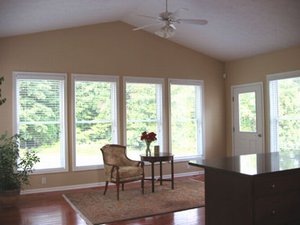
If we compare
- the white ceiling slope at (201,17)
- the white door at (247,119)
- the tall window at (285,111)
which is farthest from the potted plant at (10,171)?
the tall window at (285,111)

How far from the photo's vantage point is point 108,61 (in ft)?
A: 20.9

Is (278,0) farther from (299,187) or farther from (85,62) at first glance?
(85,62)

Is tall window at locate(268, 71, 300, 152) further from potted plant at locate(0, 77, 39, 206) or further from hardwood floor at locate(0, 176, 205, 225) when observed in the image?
potted plant at locate(0, 77, 39, 206)

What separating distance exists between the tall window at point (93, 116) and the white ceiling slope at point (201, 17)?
120cm

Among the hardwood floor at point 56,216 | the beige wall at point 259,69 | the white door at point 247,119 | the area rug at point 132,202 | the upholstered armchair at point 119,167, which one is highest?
the beige wall at point 259,69

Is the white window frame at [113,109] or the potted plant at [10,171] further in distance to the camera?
the white window frame at [113,109]

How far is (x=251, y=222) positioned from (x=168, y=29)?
269 centimetres

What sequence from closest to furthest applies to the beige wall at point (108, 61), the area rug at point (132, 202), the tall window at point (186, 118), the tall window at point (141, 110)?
the area rug at point (132, 202)
the beige wall at point (108, 61)
the tall window at point (141, 110)
the tall window at point (186, 118)

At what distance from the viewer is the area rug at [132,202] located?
4.30m

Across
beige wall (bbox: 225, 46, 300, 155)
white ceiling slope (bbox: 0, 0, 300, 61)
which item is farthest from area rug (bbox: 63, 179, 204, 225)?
white ceiling slope (bbox: 0, 0, 300, 61)

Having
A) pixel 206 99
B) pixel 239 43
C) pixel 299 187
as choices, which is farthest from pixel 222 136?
pixel 299 187

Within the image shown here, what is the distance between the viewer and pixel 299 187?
9.48ft

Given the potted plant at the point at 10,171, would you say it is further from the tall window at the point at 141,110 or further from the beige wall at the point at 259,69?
the beige wall at the point at 259,69

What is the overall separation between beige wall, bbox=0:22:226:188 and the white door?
40 cm
